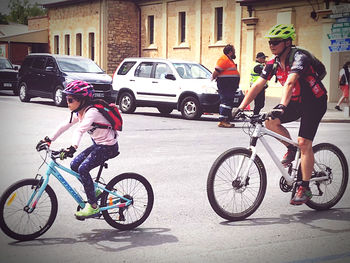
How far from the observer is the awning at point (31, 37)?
47375mm

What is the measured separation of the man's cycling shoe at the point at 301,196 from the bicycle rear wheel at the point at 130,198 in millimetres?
1474

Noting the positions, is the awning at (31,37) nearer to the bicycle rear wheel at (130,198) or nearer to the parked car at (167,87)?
the parked car at (167,87)

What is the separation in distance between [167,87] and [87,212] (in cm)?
1298

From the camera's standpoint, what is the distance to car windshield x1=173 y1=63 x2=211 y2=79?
1795 centimetres

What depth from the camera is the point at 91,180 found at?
5.05 metres

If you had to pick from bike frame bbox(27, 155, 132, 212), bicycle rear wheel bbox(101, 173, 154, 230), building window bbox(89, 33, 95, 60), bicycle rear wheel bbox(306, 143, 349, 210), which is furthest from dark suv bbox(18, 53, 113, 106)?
building window bbox(89, 33, 95, 60)

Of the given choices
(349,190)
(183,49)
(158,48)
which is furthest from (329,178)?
(158,48)

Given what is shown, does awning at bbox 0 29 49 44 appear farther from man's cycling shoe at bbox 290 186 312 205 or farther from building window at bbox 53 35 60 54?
man's cycling shoe at bbox 290 186 312 205

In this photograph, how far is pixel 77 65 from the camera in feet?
71.6

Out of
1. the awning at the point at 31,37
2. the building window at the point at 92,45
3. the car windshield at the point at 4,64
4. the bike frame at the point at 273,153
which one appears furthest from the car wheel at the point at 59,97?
the awning at the point at 31,37

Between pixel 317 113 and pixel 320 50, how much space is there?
21653 millimetres

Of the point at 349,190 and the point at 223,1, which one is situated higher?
the point at 223,1

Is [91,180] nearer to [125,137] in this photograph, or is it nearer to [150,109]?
[125,137]

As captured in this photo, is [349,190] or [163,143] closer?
[349,190]
